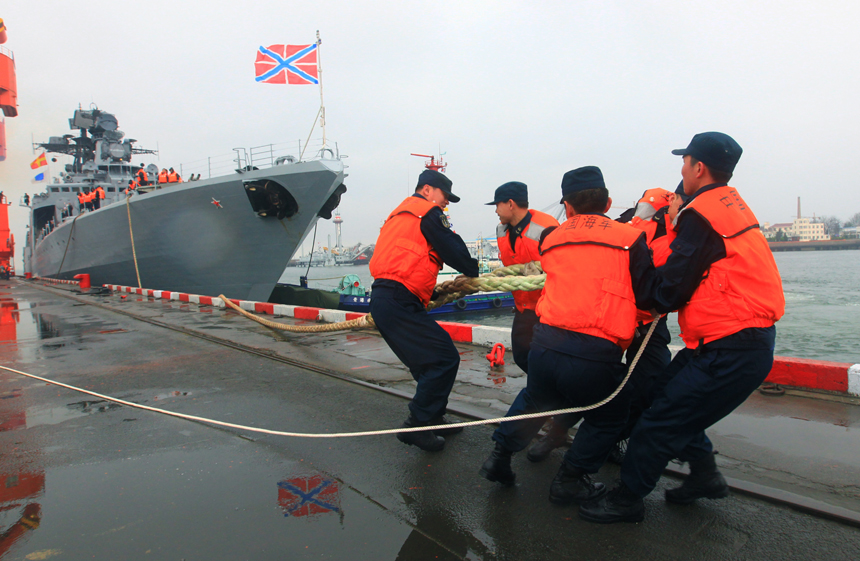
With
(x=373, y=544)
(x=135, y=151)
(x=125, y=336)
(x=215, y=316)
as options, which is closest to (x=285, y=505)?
(x=373, y=544)

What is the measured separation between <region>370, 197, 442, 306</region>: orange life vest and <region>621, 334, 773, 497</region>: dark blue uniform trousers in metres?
1.46

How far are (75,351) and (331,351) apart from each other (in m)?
3.60

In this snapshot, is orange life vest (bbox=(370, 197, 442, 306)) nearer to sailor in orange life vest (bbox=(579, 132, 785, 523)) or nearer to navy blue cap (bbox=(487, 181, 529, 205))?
navy blue cap (bbox=(487, 181, 529, 205))

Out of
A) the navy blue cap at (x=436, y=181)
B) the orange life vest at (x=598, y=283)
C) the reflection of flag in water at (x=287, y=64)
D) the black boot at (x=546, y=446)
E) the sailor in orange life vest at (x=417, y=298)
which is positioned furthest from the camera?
the reflection of flag in water at (x=287, y=64)

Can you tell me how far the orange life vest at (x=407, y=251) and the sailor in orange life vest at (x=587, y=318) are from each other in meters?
0.90

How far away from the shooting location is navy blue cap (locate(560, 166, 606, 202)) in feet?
7.79

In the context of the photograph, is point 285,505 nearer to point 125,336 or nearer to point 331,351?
point 331,351

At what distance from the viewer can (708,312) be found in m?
2.02

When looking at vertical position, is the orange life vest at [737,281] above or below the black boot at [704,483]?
above

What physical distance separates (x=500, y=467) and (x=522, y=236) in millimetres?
1527

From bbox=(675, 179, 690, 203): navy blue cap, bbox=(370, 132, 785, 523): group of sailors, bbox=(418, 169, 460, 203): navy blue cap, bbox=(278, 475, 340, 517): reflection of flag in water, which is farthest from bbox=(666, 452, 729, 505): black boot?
bbox=(418, 169, 460, 203): navy blue cap

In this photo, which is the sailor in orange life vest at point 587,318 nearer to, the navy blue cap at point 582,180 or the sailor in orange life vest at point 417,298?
the navy blue cap at point 582,180

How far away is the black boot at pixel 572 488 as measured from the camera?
2.33m

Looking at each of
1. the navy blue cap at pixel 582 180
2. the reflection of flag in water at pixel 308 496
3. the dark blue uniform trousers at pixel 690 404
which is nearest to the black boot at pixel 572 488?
the dark blue uniform trousers at pixel 690 404
